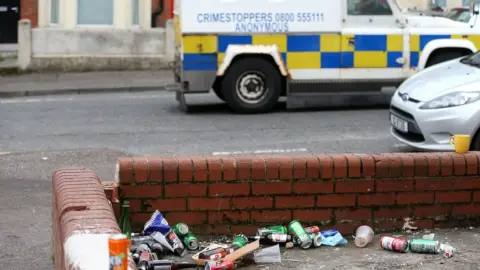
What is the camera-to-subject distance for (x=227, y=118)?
13477mm

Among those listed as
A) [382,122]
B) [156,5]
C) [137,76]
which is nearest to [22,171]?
[382,122]

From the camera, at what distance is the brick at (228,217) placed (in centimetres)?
598

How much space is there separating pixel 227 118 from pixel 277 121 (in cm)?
74

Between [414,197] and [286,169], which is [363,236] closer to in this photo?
[414,197]

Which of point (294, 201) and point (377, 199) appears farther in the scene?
point (377, 199)

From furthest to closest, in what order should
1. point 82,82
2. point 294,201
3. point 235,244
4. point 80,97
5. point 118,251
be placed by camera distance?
point 82,82
point 80,97
point 294,201
point 235,244
point 118,251

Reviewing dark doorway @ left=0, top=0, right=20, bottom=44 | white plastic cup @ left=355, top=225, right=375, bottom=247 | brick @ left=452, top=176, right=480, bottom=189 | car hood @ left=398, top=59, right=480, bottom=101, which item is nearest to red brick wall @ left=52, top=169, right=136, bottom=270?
white plastic cup @ left=355, top=225, right=375, bottom=247

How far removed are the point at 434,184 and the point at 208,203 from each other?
4.52 feet

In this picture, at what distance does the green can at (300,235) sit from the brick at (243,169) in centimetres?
39

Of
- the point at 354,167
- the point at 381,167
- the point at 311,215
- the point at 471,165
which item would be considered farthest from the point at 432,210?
the point at 311,215

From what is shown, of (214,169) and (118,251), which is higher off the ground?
(118,251)

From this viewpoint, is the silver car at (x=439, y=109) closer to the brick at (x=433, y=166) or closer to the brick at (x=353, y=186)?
the brick at (x=433, y=166)

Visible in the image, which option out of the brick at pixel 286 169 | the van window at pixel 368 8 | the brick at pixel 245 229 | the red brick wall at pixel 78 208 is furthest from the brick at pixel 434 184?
the van window at pixel 368 8

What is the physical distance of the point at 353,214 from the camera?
20.1ft
